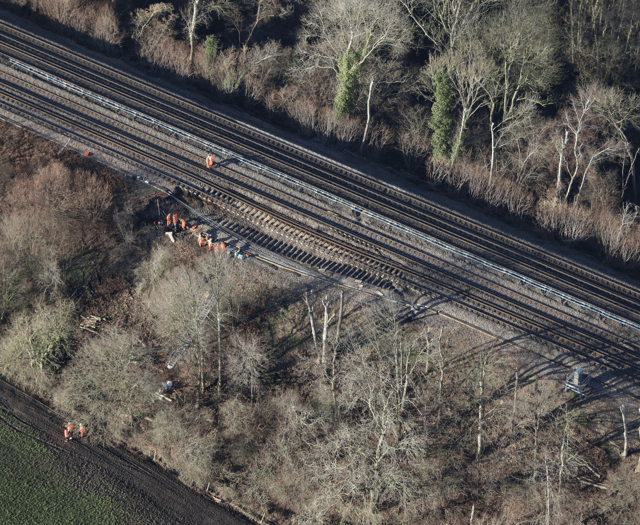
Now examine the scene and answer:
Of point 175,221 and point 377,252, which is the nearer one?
point 377,252

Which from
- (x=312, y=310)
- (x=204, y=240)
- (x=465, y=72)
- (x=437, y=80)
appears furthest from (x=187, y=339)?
(x=465, y=72)

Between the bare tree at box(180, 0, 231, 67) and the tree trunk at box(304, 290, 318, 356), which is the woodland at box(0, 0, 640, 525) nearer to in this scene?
the tree trunk at box(304, 290, 318, 356)

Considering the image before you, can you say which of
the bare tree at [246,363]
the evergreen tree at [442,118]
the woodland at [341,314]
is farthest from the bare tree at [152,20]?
the bare tree at [246,363]

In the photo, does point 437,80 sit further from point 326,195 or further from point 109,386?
point 109,386

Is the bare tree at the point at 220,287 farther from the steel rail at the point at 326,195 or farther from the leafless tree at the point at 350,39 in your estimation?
the leafless tree at the point at 350,39

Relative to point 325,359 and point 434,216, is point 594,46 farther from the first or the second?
point 325,359

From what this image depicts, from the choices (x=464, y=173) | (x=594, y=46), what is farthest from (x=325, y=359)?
(x=594, y=46)
